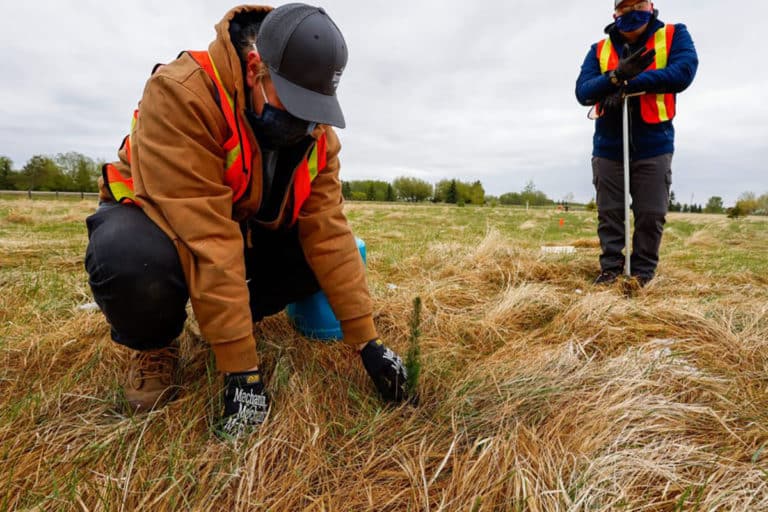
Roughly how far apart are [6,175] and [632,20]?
6045 cm

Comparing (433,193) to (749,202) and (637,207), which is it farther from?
(637,207)

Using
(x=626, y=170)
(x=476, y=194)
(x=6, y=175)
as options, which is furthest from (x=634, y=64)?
(x=476, y=194)

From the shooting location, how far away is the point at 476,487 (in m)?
0.98

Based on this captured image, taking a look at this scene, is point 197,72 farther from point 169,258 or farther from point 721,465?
point 721,465

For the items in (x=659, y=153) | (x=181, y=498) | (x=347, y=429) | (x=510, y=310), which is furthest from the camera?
(x=659, y=153)

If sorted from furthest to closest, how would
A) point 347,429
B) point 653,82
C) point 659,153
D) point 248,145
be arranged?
point 659,153 → point 653,82 → point 248,145 → point 347,429

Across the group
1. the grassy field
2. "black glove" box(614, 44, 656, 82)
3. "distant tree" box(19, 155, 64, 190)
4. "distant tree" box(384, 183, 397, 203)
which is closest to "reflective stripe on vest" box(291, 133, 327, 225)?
the grassy field

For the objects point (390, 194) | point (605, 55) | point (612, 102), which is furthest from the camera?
Result: point (390, 194)

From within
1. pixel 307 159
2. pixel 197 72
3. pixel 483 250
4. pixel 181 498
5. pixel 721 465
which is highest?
pixel 197 72

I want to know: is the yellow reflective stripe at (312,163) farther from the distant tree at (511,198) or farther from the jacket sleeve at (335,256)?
the distant tree at (511,198)

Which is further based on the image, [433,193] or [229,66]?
[433,193]

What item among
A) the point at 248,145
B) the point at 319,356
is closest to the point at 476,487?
the point at 319,356

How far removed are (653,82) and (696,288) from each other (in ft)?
4.84

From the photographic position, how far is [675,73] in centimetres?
270
